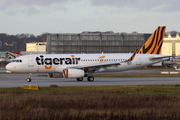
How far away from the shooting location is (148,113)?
55.5 feet

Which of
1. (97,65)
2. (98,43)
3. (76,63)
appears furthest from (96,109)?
(98,43)

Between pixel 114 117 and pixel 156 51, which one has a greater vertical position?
pixel 156 51

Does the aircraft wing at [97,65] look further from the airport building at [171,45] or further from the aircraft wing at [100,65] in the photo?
the airport building at [171,45]

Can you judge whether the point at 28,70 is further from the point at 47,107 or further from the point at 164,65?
the point at 164,65

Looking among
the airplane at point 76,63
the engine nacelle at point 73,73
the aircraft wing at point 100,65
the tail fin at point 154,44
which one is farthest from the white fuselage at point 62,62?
the engine nacelle at point 73,73

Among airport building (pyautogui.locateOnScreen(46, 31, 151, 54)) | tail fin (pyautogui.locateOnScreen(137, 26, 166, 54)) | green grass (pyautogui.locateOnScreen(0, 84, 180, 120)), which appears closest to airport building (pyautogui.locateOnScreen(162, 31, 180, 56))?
airport building (pyautogui.locateOnScreen(46, 31, 151, 54))

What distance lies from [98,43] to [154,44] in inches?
1527

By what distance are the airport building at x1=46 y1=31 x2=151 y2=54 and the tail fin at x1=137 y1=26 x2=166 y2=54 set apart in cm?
3565

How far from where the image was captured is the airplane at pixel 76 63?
148ft

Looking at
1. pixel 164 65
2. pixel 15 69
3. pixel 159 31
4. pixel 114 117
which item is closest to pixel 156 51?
pixel 159 31

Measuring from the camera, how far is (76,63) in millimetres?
47281

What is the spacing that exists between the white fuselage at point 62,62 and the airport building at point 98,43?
40246 mm

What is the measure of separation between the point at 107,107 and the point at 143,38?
71229 millimetres

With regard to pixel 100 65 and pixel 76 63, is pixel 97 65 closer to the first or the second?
pixel 100 65
